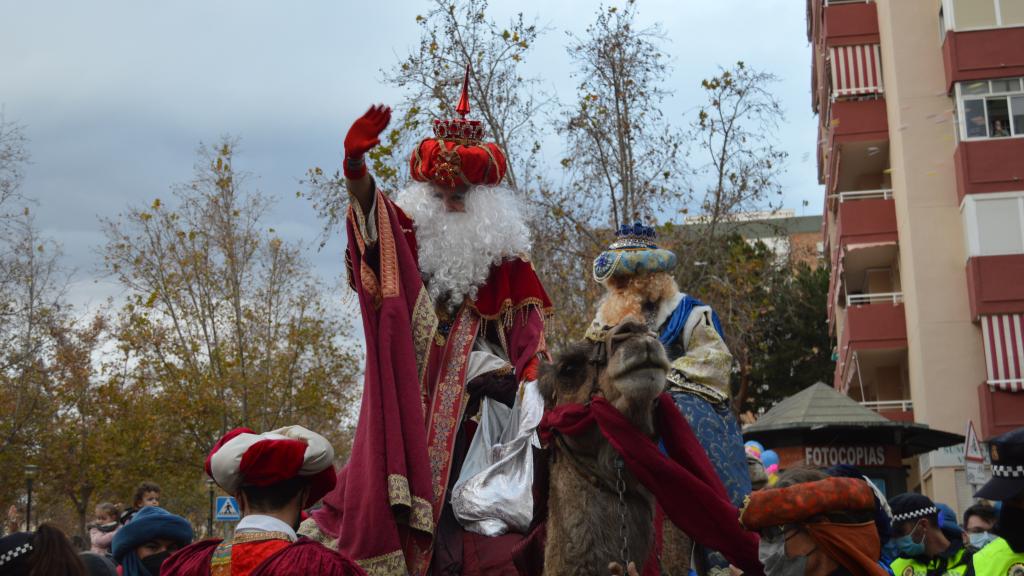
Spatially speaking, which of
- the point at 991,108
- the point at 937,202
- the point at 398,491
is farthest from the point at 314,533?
the point at 937,202

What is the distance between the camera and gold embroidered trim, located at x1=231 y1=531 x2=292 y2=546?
4410 mm

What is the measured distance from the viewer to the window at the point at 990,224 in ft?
98.3

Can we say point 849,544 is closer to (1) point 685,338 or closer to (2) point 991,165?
(1) point 685,338

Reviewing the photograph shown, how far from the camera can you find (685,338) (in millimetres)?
6875

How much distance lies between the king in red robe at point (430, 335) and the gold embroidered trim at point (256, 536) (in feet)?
5.55

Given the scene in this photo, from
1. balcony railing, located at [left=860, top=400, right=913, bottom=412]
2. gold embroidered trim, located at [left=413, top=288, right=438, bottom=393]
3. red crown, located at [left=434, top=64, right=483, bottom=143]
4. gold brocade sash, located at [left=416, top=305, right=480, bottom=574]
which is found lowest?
balcony railing, located at [left=860, top=400, right=913, bottom=412]

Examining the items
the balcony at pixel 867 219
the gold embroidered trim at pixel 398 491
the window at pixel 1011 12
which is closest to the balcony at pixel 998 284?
the balcony at pixel 867 219

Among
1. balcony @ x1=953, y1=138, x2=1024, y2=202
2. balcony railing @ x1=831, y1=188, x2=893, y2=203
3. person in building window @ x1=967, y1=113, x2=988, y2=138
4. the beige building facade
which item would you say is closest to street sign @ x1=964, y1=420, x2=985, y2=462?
the beige building facade

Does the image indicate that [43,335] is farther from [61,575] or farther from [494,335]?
[61,575]

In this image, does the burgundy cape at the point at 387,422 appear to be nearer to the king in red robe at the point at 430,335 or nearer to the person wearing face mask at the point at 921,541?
the king in red robe at the point at 430,335

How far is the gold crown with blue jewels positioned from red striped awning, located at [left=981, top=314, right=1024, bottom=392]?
25283mm

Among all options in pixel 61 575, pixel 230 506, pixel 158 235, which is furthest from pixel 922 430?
pixel 158 235

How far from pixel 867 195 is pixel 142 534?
3243 centimetres

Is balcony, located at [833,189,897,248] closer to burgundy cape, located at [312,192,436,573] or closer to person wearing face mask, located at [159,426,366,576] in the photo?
burgundy cape, located at [312,192,436,573]
